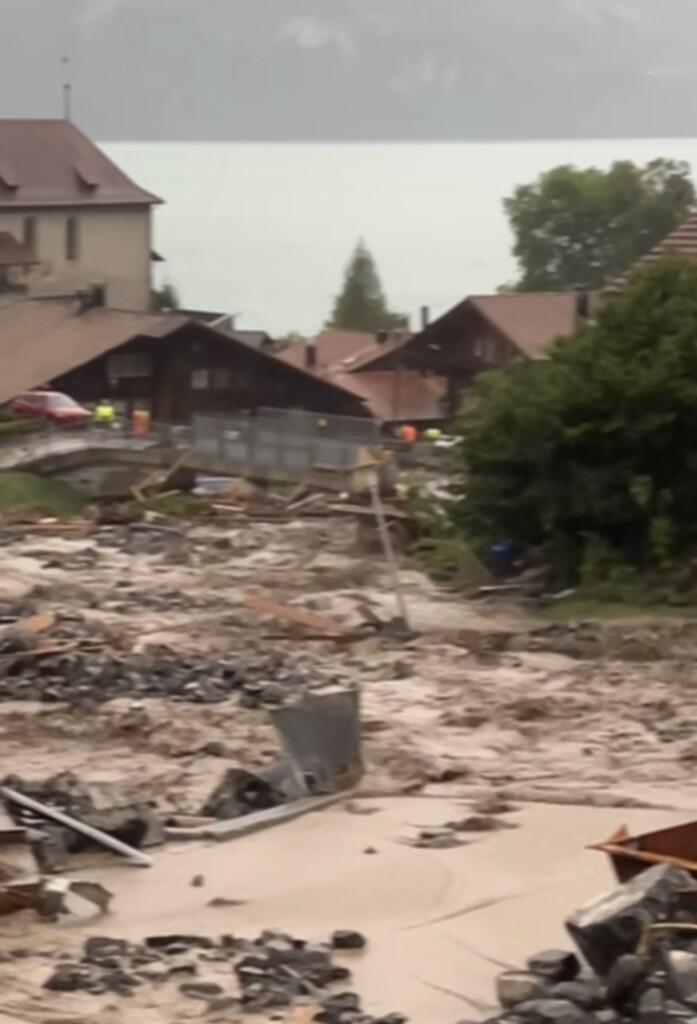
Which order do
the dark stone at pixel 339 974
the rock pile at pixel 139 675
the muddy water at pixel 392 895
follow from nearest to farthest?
1. the dark stone at pixel 339 974
2. the muddy water at pixel 392 895
3. the rock pile at pixel 139 675

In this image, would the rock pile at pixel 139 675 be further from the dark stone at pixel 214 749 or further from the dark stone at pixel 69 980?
the dark stone at pixel 69 980

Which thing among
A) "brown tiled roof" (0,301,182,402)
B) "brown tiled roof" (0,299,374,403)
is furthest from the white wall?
"brown tiled roof" (0,299,374,403)

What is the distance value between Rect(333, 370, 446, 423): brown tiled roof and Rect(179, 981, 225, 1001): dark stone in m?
49.9

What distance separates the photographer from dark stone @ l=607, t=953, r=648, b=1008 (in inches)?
469

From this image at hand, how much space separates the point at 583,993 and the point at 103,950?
309 cm

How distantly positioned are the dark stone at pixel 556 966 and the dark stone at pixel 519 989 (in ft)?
0.22

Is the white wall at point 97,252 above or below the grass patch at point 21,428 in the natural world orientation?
above

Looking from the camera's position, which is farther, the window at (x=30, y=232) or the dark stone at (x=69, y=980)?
the window at (x=30, y=232)

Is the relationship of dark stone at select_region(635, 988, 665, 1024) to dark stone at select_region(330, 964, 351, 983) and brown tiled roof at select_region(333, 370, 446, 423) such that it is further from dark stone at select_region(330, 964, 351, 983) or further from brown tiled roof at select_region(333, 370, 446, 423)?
brown tiled roof at select_region(333, 370, 446, 423)

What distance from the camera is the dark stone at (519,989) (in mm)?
12383

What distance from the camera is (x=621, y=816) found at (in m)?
17.5

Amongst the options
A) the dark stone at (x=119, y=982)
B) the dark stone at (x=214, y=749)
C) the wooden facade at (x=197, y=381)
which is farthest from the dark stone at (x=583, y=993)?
the wooden facade at (x=197, y=381)

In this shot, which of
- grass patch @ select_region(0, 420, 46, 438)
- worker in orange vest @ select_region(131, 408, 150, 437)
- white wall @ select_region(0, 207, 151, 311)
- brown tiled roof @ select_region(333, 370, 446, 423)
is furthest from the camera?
white wall @ select_region(0, 207, 151, 311)

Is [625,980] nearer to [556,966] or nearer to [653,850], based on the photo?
[556,966]
